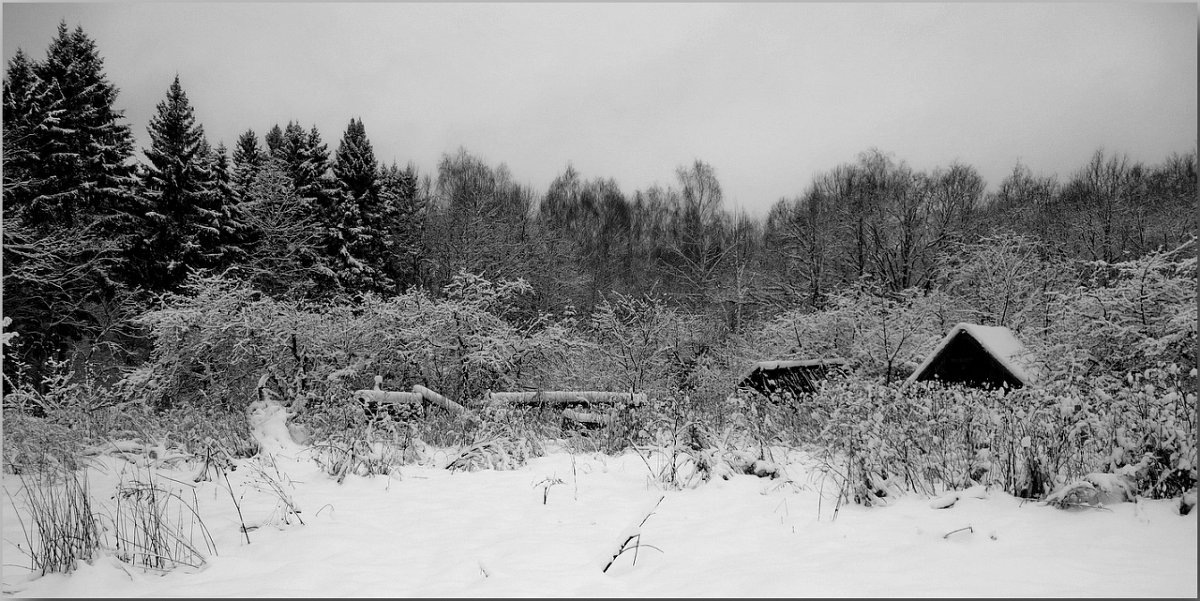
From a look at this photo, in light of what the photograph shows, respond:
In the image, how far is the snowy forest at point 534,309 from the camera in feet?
16.0

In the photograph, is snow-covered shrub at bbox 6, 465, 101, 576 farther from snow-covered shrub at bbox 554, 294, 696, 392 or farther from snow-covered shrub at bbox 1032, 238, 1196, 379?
snow-covered shrub at bbox 1032, 238, 1196, 379

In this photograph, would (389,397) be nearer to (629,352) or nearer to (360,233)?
(629,352)

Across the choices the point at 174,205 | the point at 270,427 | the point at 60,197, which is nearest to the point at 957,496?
the point at 270,427

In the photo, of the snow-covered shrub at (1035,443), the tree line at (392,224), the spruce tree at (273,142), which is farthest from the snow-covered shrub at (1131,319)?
the spruce tree at (273,142)

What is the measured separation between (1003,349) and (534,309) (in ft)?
64.5

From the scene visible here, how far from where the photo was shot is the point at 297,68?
6.23 metres

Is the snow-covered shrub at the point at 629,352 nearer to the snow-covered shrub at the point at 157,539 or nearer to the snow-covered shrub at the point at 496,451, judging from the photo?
the snow-covered shrub at the point at 496,451

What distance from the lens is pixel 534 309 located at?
1037 inches

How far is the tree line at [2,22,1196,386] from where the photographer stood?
12219mm

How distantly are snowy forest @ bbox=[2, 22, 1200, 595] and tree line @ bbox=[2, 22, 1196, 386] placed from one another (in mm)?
113

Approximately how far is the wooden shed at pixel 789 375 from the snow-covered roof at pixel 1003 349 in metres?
1.93

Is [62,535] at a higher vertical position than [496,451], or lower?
higher

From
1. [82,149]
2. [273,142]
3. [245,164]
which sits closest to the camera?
[82,149]

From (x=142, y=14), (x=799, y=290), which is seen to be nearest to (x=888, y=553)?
(x=142, y=14)
